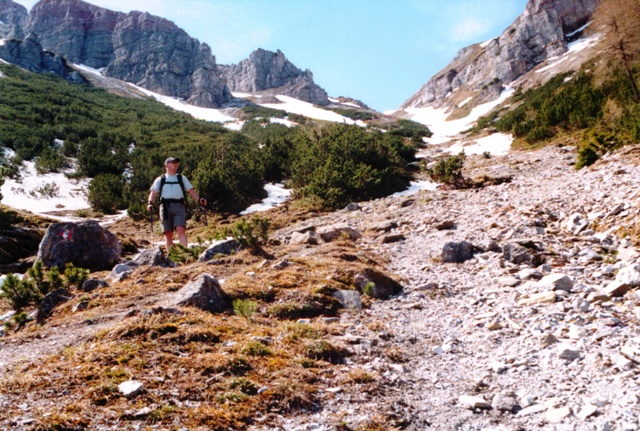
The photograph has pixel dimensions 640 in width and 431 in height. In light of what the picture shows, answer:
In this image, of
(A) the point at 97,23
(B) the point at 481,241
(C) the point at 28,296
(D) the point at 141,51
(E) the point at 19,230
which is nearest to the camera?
(C) the point at 28,296

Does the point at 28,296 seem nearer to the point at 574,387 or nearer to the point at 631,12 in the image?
the point at 574,387

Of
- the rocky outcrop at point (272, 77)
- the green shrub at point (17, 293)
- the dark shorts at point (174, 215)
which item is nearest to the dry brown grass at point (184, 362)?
the green shrub at point (17, 293)

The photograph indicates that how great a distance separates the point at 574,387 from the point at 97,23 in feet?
623

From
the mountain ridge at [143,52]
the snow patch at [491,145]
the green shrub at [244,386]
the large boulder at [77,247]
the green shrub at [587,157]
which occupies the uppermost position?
the mountain ridge at [143,52]

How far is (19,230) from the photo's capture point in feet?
45.0

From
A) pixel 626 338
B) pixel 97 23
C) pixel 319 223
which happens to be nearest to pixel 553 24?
pixel 319 223

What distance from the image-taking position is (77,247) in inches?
392

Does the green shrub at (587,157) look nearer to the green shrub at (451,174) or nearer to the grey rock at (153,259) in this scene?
the green shrub at (451,174)

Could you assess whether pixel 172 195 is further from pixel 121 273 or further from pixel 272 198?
pixel 272 198

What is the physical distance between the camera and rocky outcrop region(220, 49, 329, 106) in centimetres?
15175

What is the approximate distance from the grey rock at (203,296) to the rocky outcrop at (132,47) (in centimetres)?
12645

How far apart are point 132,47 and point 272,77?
5070 cm

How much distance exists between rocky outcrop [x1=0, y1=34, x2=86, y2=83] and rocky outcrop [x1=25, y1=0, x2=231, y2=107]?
32.1 meters

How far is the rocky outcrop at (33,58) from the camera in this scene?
9744cm
